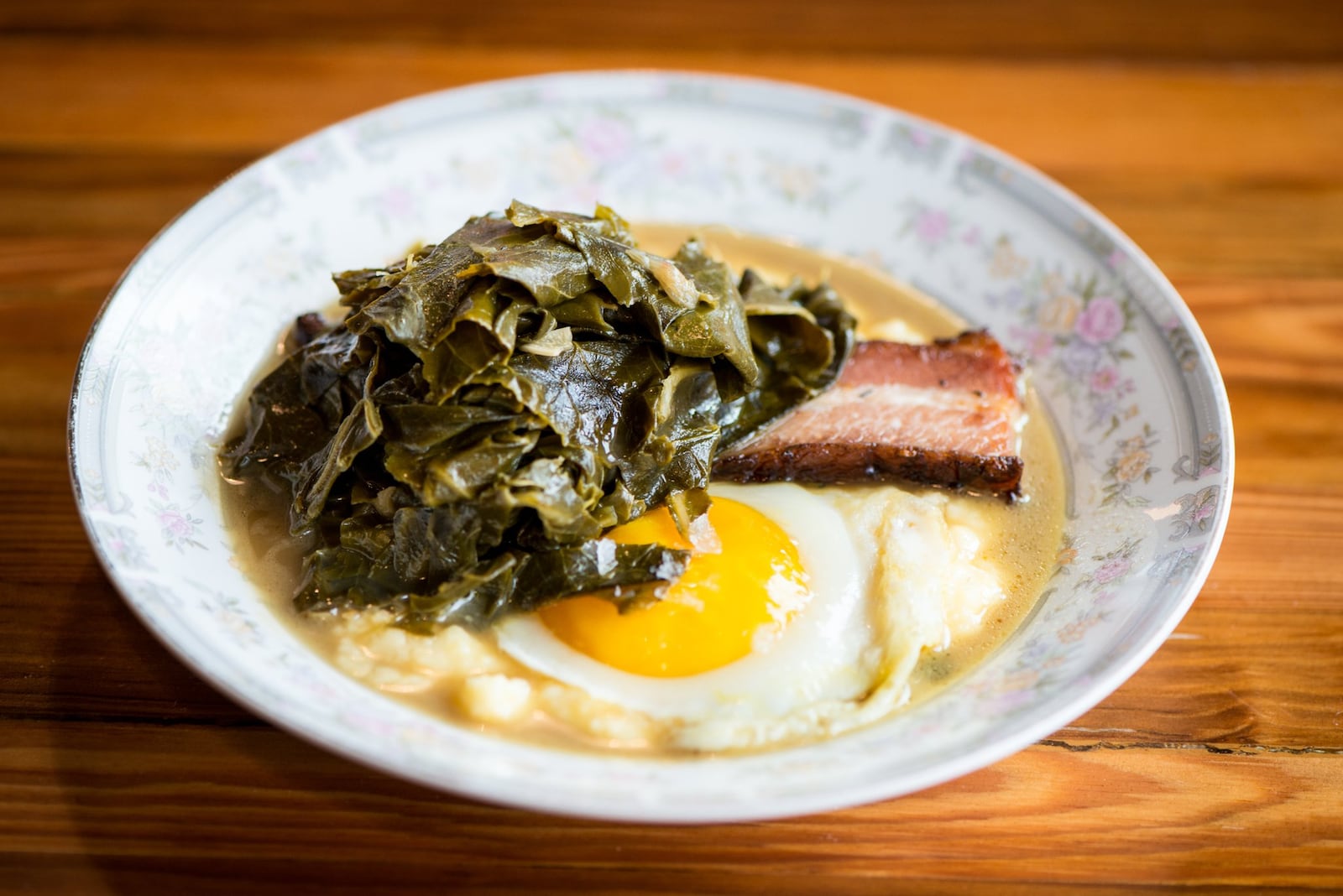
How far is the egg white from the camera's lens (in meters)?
3.59

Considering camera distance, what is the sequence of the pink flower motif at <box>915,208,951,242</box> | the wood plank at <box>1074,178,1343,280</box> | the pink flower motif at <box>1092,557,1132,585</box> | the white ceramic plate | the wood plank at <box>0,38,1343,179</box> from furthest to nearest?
1. the wood plank at <box>0,38,1343,179</box>
2. the wood plank at <box>1074,178,1343,280</box>
3. the pink flower motif at <box>915,208,951,242</box>
4. the pink flower motif at <box>1092,557,1132,585</box>
5. the white ceramic plate

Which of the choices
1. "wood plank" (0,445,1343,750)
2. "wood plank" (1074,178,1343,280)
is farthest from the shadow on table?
"wood plank" (1074,178,1343,280)

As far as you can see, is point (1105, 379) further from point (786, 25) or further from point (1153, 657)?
point (786, 25)

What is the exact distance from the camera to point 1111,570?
3869mm

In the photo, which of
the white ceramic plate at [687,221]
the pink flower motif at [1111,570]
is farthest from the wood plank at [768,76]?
the pink flower motif at [1111,570]

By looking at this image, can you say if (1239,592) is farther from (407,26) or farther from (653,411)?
(407,26)

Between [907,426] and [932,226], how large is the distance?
1.38m

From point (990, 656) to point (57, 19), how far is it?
725 cm

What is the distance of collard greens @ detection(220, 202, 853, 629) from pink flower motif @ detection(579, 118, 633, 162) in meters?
1.56

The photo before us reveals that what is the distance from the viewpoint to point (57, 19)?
723 cm

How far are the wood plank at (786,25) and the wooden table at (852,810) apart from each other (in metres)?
0.03

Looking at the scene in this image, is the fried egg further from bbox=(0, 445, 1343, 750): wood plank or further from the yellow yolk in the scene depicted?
bbox=(0, 445, 1343, 750): wood plank

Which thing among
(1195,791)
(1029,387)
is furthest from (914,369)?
(1195,791)

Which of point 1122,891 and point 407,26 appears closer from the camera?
point 1122,891
